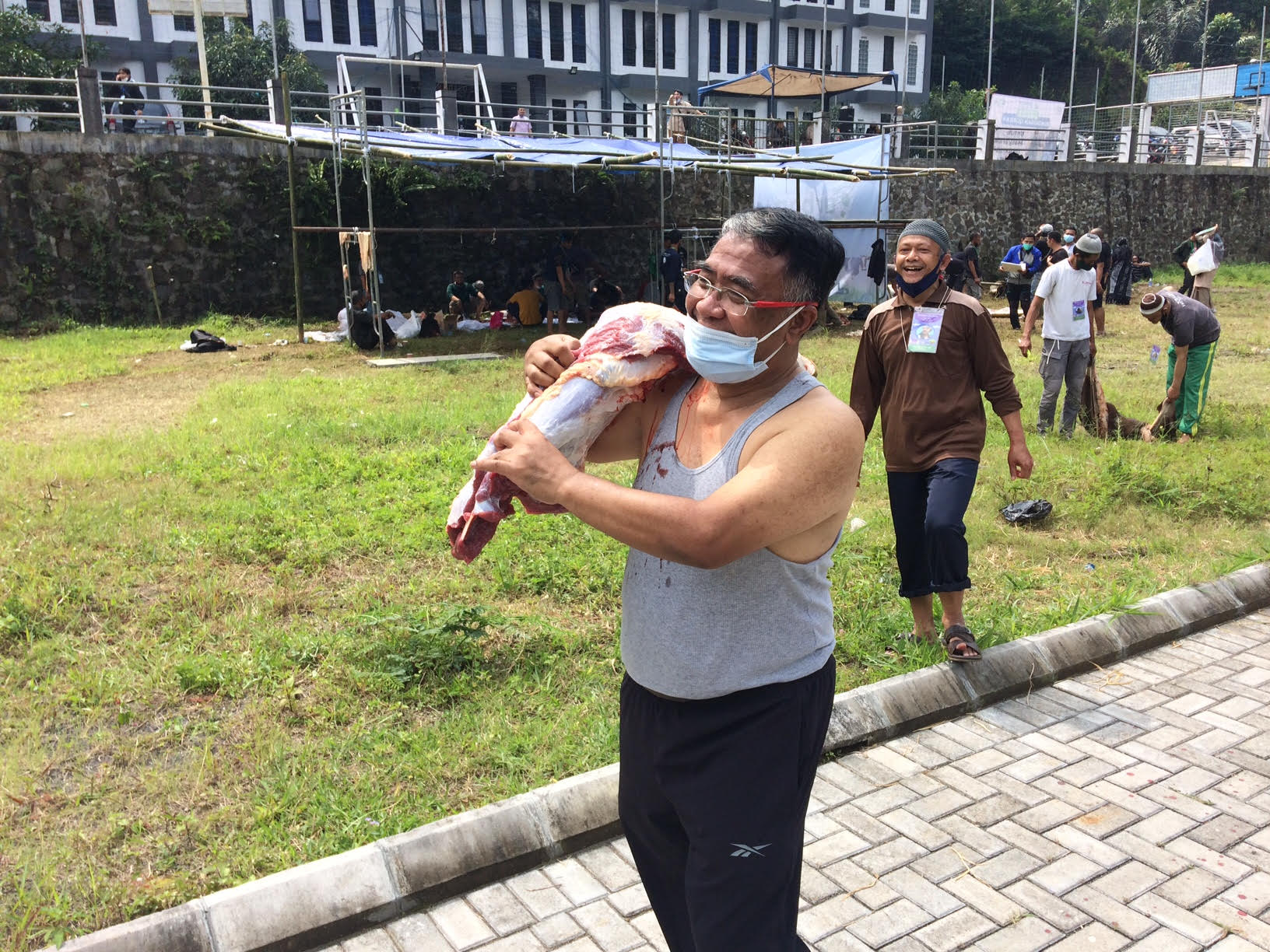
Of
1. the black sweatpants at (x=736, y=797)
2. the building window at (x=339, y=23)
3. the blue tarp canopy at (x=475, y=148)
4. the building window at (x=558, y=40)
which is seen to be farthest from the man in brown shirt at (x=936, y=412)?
the building window at (x=558, y=40)

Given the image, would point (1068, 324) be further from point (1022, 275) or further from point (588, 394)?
point (1022, 275)

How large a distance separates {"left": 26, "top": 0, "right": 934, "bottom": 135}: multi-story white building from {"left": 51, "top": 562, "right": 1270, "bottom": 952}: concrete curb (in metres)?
29.9

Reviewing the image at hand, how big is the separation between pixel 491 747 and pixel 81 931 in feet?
4.45

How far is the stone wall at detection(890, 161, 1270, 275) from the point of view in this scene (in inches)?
957

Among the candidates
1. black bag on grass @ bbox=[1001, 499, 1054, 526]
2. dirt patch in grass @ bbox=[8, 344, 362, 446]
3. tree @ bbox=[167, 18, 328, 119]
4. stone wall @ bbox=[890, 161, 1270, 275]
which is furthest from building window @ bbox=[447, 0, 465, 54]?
black bag on grass @ bbox=[1001, 499, 1054, 526]

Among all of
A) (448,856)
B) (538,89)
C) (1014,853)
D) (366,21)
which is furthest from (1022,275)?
(366,21)

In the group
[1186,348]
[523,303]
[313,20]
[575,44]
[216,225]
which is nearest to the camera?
[1186,348]

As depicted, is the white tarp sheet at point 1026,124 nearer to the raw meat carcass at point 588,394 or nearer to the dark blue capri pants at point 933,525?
the dark blue capri pants at point 933,525

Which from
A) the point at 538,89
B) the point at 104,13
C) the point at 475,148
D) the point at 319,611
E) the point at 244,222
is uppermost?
the point at 104,13

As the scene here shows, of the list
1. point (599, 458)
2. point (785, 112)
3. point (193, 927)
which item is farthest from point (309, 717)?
point (785, 112)

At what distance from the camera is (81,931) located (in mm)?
2656

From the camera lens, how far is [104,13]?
36.3m

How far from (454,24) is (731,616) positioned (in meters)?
43.1

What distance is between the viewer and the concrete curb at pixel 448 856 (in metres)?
2.68
